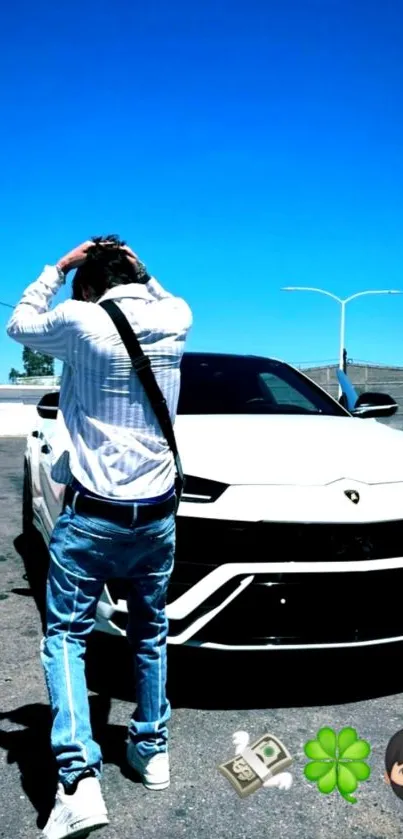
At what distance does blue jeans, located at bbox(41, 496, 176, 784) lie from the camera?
215cm

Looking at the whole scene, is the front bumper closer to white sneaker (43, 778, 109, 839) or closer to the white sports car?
the white sports car

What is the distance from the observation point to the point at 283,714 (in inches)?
117

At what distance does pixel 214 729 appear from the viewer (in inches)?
112

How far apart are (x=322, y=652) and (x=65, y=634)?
110 centimetres

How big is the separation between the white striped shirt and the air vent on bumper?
0.57 m

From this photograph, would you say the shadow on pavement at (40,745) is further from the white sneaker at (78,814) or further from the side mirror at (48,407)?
the side mirror at (48,407)

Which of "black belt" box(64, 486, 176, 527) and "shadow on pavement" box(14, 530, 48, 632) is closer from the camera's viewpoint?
"black belt" box(64, 486, 176, 527)

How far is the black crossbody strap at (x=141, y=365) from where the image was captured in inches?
83.7

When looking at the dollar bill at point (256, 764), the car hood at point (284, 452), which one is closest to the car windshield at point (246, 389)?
the car hood at point (284, 452)

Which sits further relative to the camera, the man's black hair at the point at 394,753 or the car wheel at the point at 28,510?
the car wheel at the point at 28,510

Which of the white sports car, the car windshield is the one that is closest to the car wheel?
the car windshield

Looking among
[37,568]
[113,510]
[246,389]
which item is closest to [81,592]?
[113,510]

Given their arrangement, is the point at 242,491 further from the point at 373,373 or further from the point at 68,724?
the point at 373,373

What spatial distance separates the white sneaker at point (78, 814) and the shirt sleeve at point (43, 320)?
122 cm
